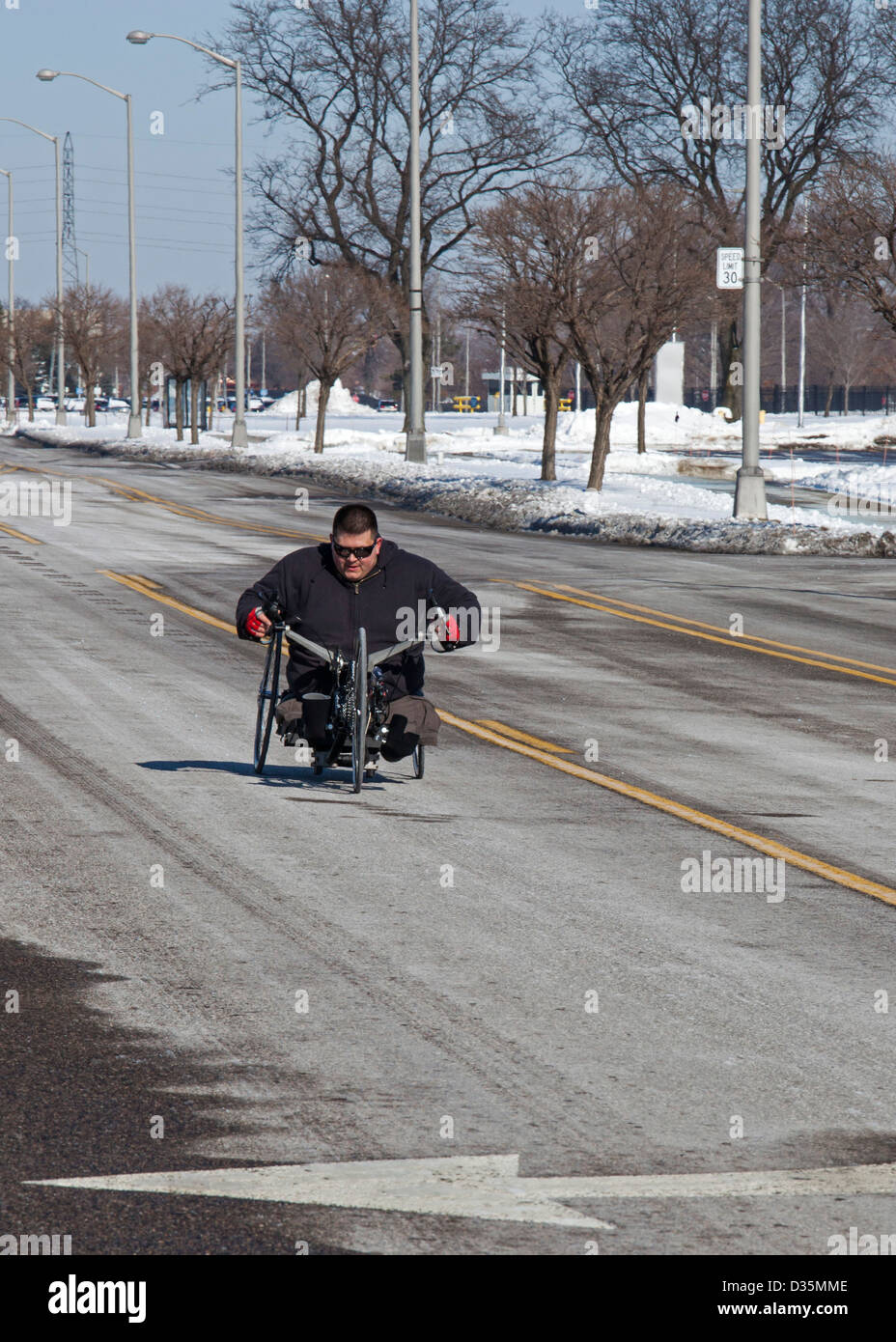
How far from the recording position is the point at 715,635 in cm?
1738

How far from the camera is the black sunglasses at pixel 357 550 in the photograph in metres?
9.48

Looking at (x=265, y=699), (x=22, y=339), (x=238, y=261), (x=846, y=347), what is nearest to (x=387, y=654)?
(x=265, y=699)

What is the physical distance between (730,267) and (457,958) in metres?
21.4

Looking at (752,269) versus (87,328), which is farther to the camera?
(87,328)

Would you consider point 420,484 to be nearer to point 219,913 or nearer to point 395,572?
point 395,572

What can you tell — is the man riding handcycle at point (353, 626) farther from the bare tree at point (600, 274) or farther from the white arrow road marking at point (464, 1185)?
the bare tree at point (600, 274)

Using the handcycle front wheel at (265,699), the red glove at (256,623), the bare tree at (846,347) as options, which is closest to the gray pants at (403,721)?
the handcycle front wheel at (265,699)

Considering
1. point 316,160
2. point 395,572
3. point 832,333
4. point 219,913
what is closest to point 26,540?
point 395,572

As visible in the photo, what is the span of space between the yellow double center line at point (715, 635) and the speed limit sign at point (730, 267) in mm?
7440

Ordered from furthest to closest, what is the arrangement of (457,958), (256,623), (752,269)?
(752,269), (256,623), (457,958)

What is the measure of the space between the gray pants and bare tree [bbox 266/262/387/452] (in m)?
43.5

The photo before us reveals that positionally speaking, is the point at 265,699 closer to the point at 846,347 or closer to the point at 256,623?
the point at 256,623

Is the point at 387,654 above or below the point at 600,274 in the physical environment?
below
